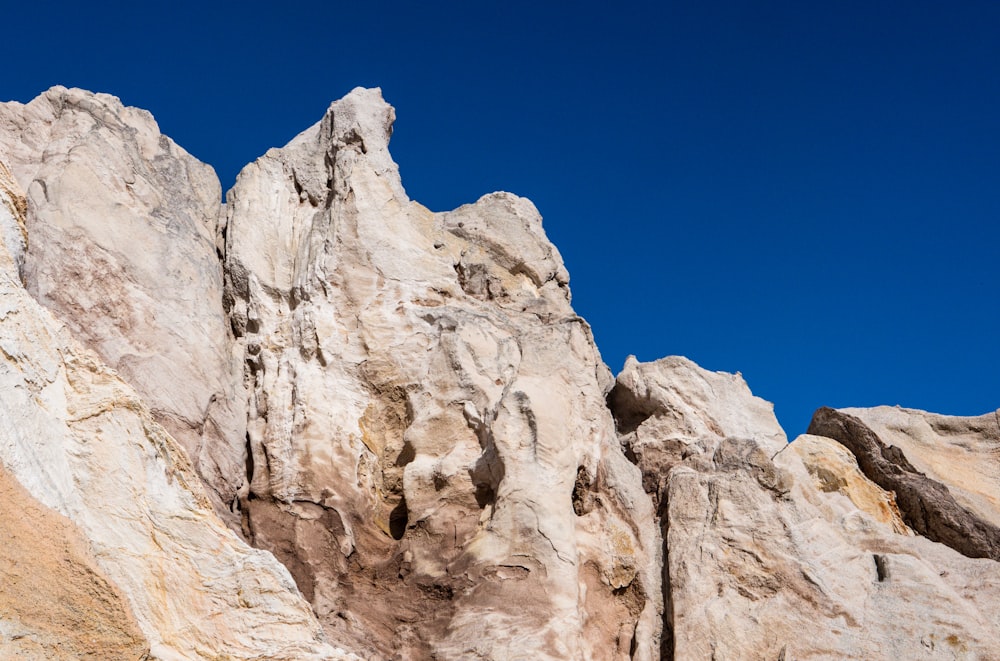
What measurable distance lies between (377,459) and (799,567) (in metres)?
5.89

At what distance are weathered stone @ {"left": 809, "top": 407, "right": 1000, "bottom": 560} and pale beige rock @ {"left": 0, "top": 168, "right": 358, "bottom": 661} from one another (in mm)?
9907

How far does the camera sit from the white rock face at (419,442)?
12305mm

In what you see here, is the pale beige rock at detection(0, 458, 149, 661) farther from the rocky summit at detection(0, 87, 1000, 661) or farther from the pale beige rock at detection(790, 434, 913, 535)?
the pale beige rock at detection(790, 434, 913, 535)

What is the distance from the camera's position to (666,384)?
17.6 m

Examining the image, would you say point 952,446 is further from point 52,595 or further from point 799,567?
point 52,595

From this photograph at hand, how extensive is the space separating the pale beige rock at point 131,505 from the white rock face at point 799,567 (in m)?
5.37

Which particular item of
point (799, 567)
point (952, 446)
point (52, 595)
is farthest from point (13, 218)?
point (952, 446)

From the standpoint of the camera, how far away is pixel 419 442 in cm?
1413

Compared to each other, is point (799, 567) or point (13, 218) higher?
point (13, 218)

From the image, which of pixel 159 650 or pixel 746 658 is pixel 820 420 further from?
pixel 159 650

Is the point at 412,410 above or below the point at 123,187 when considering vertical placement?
below

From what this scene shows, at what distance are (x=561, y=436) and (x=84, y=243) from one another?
723 centimetres

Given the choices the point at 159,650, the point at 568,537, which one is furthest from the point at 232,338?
the point at 159,650

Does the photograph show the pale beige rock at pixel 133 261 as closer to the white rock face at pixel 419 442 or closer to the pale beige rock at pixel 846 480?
the white rock face at pixel 419 442
